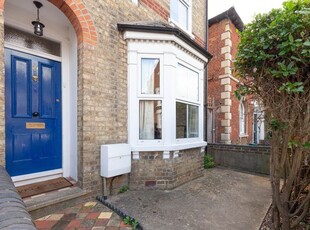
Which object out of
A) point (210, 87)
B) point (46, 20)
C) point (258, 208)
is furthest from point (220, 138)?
point (46, 20)

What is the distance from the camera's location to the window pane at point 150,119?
4.12 metres

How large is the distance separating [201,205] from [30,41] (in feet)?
14.5

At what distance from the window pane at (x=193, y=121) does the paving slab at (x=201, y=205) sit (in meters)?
1.29

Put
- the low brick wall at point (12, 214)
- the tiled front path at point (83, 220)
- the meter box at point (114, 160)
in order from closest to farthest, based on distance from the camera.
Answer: the low brick wall at point (12, 214) < the tiled front path at point (83, 220) < the meter box at point (114, 160)

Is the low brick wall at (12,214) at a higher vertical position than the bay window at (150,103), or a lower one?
lower

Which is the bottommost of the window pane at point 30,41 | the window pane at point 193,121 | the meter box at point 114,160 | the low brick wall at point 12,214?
the meter box at point 114,160

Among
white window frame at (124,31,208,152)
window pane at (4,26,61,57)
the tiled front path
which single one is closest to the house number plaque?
window pane at (4,26,61,57)

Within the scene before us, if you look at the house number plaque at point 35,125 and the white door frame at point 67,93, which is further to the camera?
the white door frame at point 67,93

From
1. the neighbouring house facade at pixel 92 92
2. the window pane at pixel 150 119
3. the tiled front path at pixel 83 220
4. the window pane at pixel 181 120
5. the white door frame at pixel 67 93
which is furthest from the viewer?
the window pane at pixel 181 120

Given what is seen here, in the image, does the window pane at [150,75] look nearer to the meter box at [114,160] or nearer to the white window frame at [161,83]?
the white window frame at [161,83]

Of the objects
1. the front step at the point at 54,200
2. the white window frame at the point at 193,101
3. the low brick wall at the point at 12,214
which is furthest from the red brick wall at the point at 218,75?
the low brick wall at the point at 12,214

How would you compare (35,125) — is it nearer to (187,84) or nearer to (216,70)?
(187,84)

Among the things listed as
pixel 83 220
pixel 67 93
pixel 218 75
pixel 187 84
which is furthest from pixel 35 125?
pixel 218 75

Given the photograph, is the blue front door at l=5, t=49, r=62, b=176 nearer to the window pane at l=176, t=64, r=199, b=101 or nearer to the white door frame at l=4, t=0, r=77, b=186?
the white door frame at l=4, t=0, r=77, b=186
